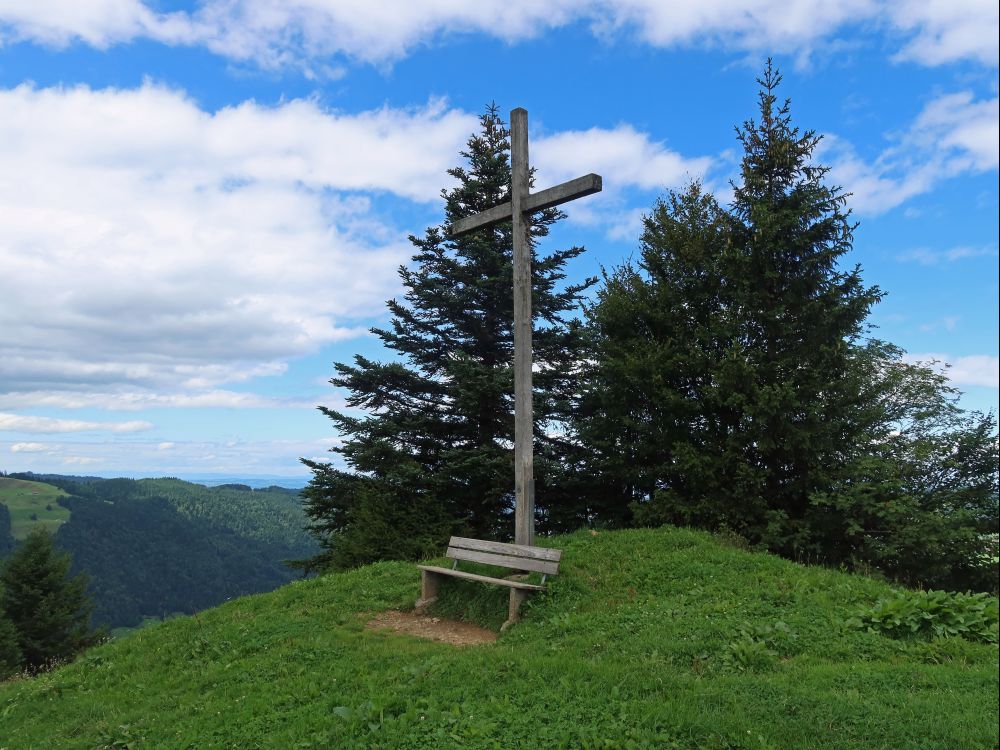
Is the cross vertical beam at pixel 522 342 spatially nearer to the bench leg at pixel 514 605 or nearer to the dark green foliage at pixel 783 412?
the bench leg at pixel 514 605

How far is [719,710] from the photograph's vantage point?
4.52m

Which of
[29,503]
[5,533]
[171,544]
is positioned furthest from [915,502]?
[29,503]

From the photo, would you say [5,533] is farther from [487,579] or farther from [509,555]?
[487,579]

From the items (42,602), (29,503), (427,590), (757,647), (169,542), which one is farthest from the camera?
(29,503)

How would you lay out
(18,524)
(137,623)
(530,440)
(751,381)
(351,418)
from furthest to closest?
1. (18,524)
2. (137,623)
3. (351,418)
4. (751,381)
5. (530,440)

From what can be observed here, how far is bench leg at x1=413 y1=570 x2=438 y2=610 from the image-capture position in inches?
354

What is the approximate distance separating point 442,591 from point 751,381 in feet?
23.0

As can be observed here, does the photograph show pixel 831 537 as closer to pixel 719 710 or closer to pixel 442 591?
pixel 442 591

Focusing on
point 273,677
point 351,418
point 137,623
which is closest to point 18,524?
point 137,623

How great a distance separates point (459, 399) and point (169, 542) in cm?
15739

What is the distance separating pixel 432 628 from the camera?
8172 millimetres

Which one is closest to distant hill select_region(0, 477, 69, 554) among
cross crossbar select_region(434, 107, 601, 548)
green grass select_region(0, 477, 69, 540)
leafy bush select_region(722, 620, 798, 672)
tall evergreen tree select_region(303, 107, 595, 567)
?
green grass select_region(0, 477, 69, 540)

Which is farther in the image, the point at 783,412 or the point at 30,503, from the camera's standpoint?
the point at 30,503

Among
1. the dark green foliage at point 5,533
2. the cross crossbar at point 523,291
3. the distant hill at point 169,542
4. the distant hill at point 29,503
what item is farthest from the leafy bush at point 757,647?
the distant hill at point 29,503
